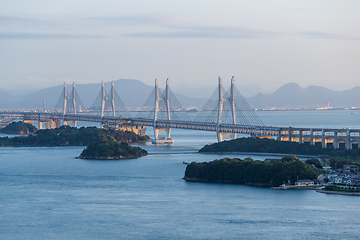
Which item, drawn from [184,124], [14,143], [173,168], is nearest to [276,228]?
[173,168]

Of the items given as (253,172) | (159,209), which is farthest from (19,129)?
(159,209)

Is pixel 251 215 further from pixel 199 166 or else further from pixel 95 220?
pixel 199 166

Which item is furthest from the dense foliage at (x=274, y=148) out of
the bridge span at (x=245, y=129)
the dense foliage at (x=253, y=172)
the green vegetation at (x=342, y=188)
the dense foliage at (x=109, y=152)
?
the green vegetation at (x=342, y=188)

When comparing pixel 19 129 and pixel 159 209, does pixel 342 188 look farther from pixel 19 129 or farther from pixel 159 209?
pixel 19 129

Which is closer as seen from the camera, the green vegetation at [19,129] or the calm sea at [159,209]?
the calm sea at [159,209]

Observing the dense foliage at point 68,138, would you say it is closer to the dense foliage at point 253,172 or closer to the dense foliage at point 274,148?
the dense foliage at point 274,148

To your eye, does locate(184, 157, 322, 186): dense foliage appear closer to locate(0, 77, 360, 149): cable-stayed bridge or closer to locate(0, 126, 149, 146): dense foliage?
locate(0, 77, 360, 149): cable-stayed bridge
